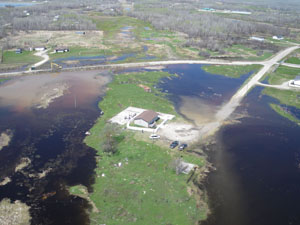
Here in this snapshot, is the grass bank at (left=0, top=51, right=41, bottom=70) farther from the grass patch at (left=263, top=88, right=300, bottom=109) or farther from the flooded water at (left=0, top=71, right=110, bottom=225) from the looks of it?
the grass patch at (left=263, top=88, right=300, bottom=109)

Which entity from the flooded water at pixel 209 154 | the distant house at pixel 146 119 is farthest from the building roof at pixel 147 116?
the flooded water at pixel 209 154

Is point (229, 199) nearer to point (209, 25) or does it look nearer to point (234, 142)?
point (234, 142)

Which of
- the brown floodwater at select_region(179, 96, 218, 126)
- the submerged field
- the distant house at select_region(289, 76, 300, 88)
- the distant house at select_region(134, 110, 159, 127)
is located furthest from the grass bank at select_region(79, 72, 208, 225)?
the distant house at select_region(289, 76, 300, 88)

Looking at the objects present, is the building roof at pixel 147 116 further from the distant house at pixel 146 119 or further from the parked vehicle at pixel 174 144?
the parked vehicle at pixel 174 144

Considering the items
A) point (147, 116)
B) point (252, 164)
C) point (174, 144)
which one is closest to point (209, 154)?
point (174, 144)

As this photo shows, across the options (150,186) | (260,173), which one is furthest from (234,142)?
(150,186)
